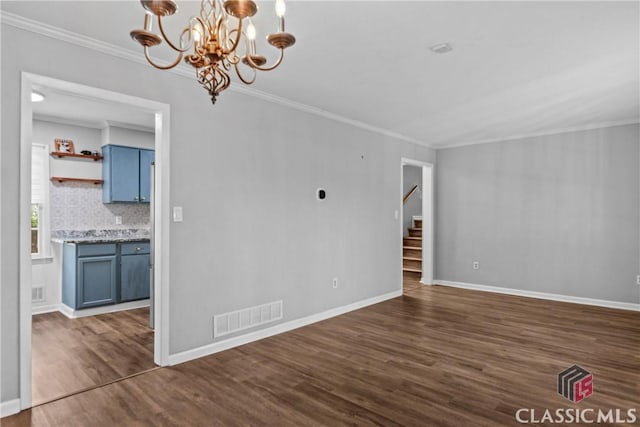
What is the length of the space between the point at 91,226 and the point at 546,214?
22.2 feet

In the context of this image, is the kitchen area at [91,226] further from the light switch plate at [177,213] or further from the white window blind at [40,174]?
the light switch plate at [177,213]

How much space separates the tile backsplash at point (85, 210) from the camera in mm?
5219

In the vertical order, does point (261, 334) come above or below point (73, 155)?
below

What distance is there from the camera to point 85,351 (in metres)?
3.60

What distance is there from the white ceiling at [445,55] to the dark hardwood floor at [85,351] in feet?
8.08

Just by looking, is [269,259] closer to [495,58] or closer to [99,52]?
[99,52]

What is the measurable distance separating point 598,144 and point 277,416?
5.65 metres

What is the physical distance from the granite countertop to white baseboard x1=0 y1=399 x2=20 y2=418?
8.71ft

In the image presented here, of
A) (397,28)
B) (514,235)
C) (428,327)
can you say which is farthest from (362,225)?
(397,28)

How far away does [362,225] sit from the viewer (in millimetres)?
5375

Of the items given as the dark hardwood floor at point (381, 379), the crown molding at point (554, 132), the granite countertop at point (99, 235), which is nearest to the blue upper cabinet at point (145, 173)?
the granite countertop at point (99, 235)

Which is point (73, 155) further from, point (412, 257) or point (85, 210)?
point (412, 257)

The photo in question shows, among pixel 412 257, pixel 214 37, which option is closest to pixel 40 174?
pixel 214 37

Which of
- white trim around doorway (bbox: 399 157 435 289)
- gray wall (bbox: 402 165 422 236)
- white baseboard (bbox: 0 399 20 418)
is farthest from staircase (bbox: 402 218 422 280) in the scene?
white baseboard (bbox: 0 399 20 418)
